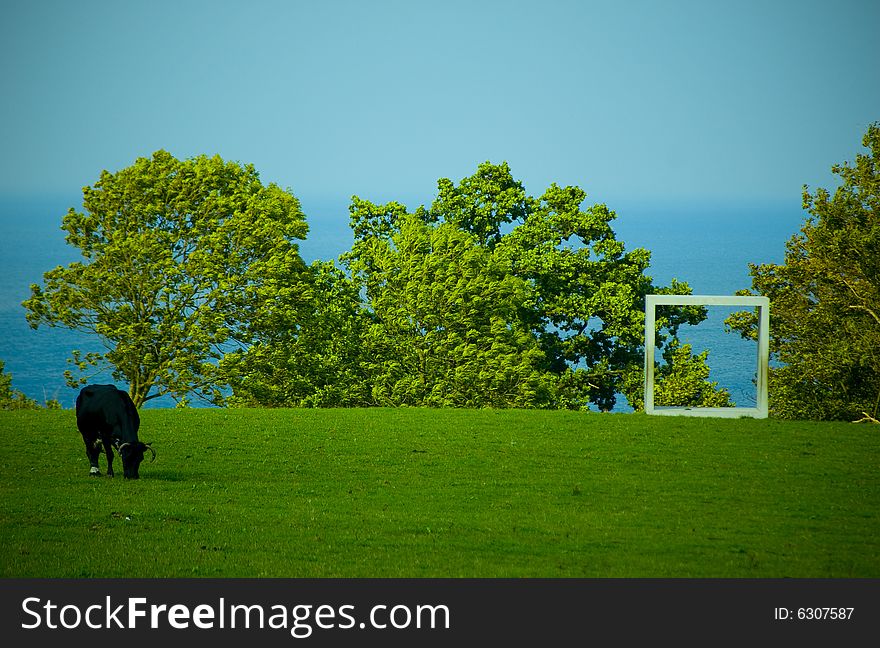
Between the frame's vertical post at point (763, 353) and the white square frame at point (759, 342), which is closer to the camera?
the white square frame at point (759, 342)

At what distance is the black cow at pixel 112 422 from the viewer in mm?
23797

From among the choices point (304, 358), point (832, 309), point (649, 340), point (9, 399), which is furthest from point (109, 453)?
point (9, 399)

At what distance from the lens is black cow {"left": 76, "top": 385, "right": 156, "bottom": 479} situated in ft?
78.1

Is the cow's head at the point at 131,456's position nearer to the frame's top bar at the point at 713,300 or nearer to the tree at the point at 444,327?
the frame's top bar at the point at 713,300

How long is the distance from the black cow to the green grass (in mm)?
750

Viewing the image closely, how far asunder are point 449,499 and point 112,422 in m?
7.95

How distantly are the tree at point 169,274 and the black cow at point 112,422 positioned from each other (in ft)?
75.7

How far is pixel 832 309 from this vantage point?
50469 millimetres

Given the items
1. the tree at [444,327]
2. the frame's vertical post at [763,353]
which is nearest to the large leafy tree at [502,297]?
the tree at [444,327]

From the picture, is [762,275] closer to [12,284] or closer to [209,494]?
[209,494]

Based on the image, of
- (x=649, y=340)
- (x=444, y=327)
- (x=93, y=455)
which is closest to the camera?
(x=93, y=455)

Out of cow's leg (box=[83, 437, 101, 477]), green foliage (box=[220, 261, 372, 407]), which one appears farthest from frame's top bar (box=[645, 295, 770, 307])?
green foliage (box=[220, 261, 372, 407])

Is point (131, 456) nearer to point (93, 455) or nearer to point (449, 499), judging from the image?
point (93, 455)

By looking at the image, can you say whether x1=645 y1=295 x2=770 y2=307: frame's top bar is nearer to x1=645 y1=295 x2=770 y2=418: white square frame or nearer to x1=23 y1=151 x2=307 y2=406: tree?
x1=645 y1=295 x2=770 y2=418: white square frame
